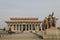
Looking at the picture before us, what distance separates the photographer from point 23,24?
86.8 metres

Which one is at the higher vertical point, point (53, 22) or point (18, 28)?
point (53, 22)

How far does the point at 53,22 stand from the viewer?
773 inches

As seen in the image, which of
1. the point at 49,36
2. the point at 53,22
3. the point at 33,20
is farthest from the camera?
the point at 33,20

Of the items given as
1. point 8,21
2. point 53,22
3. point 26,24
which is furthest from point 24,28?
point 53,22

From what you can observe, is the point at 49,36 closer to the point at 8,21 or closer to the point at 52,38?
the point at 52,38

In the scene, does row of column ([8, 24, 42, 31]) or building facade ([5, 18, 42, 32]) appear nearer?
building facade ([5, 18, 42, 32])

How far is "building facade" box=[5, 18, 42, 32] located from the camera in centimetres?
8506

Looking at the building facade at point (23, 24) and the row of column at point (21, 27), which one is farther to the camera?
the row of column at point (21, 27)

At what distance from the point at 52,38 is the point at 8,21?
71.9 m

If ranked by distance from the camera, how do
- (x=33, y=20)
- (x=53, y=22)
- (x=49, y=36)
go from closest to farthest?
1. (x=49, y=36)
2. (x=53, y=22)
3. (x=33, y=20)

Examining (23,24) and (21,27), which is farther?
(21,27)

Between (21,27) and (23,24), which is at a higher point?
(23,24)

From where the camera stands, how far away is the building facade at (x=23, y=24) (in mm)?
85062

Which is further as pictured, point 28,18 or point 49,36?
point 28,18
